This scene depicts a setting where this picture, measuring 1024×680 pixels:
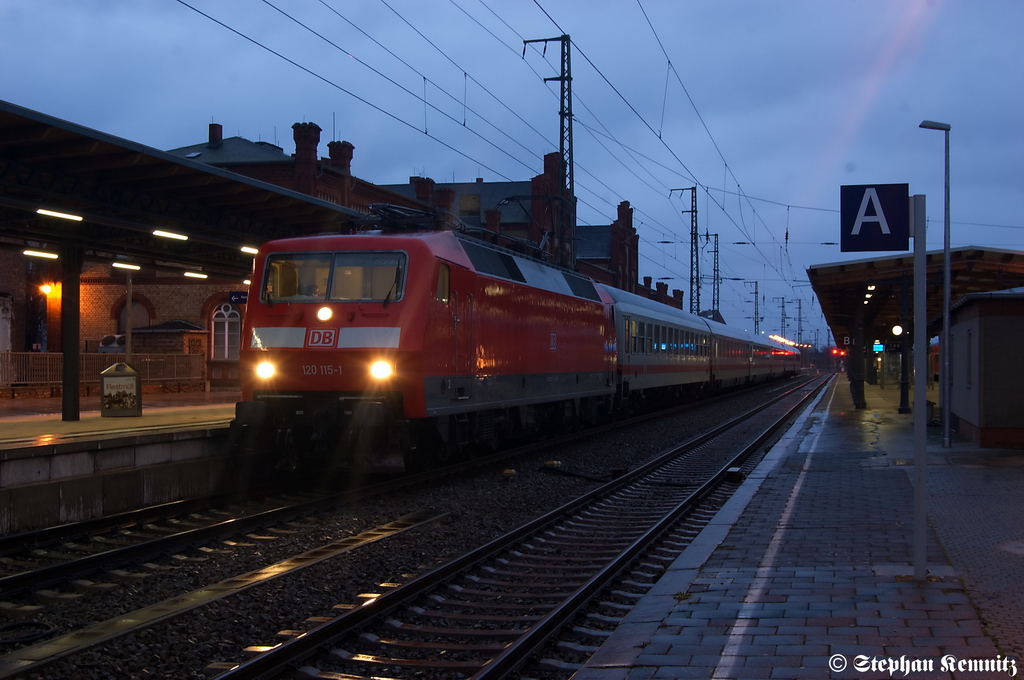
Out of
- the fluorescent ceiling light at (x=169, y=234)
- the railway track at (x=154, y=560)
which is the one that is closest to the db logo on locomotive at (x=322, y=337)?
the railway track at (x=154, y=560)

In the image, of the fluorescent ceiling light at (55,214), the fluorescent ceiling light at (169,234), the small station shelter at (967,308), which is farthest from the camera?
the small station shelter at (967,308)

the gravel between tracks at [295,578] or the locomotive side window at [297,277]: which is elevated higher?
the locomotive side window at [297,277]

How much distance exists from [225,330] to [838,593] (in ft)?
110

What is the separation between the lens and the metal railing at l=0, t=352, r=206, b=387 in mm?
21766

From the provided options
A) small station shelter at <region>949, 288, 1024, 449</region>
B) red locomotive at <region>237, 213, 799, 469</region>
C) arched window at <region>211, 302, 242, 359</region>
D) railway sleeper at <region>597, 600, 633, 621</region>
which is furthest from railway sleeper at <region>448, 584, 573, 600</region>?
arched window at <region>211, 302, 242, 359</region>

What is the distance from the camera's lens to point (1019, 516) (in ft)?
28.5

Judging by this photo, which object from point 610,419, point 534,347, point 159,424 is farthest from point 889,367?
point 159,424

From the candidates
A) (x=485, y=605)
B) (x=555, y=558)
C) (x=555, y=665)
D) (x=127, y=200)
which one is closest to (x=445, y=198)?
(x=127, y=200)

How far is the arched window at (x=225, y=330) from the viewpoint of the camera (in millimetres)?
35969

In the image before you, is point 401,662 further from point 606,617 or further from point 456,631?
point 606,617

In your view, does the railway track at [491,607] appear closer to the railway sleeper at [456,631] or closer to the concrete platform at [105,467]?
the railway sleeper at [456,631]

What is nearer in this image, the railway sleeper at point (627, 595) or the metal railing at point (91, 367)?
the railway sleeper at point (627, 595)

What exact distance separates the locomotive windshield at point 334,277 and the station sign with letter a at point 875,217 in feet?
19.7

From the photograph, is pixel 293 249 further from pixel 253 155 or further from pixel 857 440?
pixel 253 155
